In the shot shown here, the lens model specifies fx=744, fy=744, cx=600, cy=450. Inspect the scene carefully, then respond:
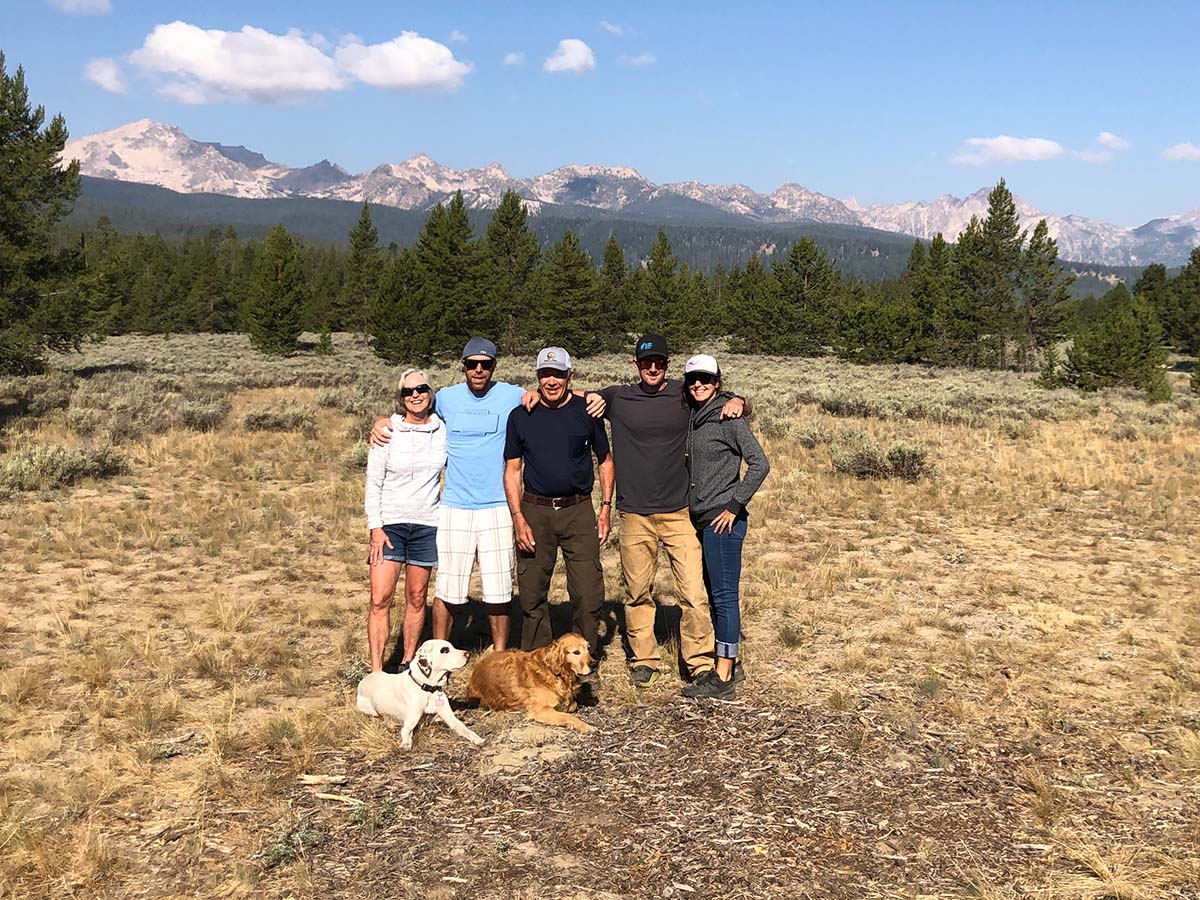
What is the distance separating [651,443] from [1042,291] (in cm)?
4305

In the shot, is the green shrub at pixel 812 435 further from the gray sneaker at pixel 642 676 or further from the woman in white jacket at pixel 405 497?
the woman in white jacket at pixel 405 497

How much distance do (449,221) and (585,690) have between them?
37.6 metres

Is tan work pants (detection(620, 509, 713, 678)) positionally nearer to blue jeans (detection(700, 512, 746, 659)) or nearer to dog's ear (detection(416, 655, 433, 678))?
blue jeans (detection(700, 512, 746, 659))

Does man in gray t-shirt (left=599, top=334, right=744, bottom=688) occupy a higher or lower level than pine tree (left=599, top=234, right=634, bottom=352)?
lower

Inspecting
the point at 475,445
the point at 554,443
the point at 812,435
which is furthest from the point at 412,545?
the point at 812,435

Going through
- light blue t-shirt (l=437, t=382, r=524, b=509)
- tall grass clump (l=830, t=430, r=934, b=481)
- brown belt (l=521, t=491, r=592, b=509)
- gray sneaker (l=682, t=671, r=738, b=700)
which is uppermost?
light blue t-shirt (l=437, t=382, r=524, b=509)

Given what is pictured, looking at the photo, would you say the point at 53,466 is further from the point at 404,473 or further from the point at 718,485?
the point at 718,485

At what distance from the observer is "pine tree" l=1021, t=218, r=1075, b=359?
39375 millimetres

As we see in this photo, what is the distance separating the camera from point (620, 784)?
4441mm

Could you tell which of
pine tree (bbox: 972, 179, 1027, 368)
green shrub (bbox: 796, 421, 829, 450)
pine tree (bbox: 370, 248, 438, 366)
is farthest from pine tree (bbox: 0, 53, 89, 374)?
pine tree (bbox: 972, 179, 1027, 368)

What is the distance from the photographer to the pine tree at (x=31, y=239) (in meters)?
24.0

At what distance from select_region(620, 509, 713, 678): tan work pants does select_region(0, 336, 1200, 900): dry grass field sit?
470 mm

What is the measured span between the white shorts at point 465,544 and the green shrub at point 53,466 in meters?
9.22

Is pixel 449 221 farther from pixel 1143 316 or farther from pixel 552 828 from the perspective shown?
pixel 552 828
